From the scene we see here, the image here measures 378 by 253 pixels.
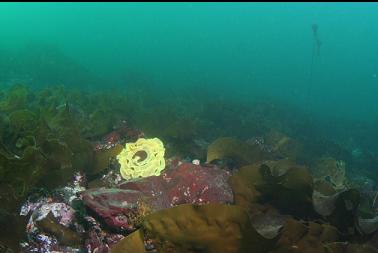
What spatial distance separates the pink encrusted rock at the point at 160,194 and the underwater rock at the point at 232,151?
65 cm

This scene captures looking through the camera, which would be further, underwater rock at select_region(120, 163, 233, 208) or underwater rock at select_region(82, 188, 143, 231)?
underwater rock at select_region(120, 163, 233, 208)

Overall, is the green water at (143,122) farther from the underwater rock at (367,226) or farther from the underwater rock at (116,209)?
the underwater rock at (116,209)

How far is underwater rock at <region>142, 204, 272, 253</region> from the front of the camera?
192cm

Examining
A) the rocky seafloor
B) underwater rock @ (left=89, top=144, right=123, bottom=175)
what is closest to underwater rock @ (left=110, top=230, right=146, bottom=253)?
the rocky seafloor

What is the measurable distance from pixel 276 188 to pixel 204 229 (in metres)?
1.08

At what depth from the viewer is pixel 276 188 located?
2.85m

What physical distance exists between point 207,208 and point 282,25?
512ft

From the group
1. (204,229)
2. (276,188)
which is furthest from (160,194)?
(204,229)

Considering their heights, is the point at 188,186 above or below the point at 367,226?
below

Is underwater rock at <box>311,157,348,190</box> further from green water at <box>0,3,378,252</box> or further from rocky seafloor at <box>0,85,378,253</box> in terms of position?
rocky seafloor at <box>0,85,378,253</box>

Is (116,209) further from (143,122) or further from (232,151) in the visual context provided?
(143,122)

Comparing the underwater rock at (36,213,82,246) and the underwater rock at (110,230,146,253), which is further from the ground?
the underwater rock at (110,230,146,253)

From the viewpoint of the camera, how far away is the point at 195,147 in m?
5.57

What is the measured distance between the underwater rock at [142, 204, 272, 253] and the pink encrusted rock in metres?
0.60
